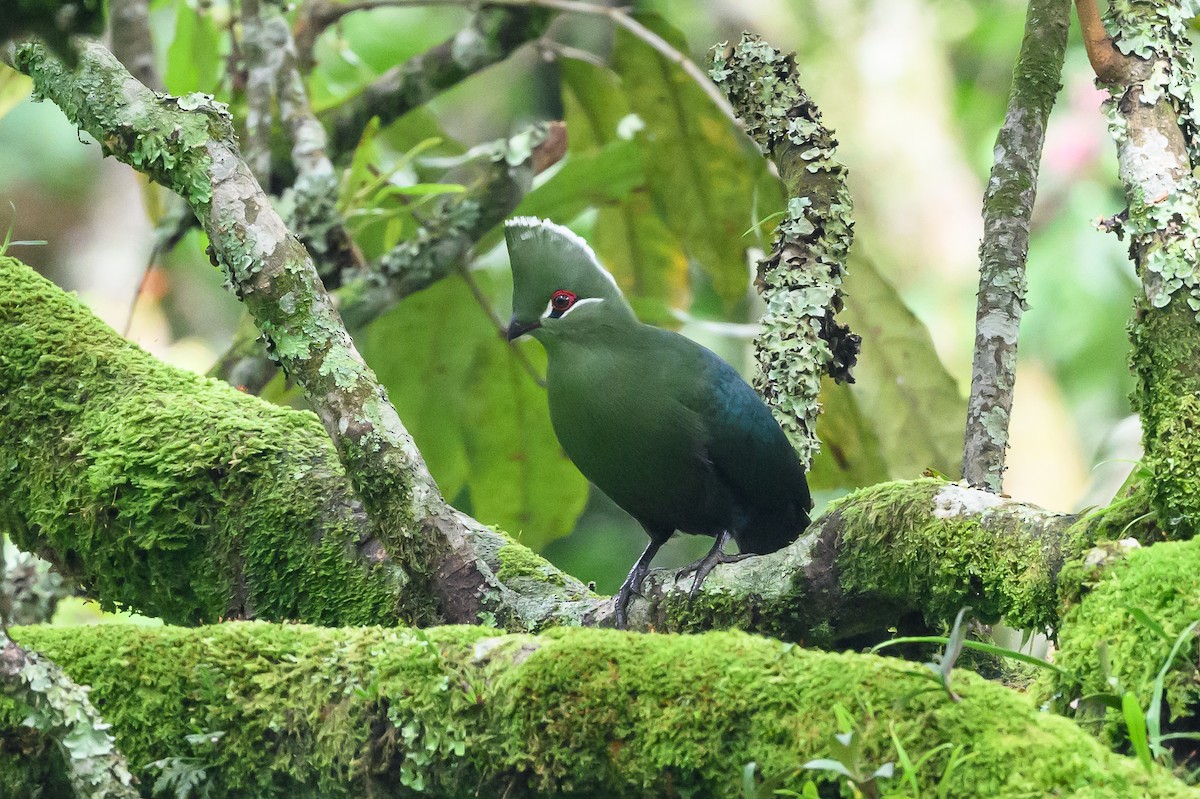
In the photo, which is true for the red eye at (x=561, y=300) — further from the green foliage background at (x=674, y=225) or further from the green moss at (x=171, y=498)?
the green moss at (x=171, y=498)

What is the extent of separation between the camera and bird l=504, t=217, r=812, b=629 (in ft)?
8.93

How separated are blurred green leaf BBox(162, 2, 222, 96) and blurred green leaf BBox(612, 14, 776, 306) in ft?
4.84

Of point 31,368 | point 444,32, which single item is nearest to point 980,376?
point 31,368

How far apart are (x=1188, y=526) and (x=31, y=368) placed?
2233 millimetres

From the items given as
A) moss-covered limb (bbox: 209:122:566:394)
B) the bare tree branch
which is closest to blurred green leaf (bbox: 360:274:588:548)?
moss-covered limb (bbox: 209:122:566:394)

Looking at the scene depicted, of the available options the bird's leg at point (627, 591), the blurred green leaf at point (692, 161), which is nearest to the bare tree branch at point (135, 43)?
the blurred green leaf at point (692, 161)

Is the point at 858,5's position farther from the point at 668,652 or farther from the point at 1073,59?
the point at 668,652

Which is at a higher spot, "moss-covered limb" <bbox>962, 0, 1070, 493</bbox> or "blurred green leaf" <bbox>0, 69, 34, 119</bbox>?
"blurred green leaf" <bbox>0, 69, 34, 119</bbox>

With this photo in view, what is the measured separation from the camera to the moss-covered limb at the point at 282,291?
2264 mm

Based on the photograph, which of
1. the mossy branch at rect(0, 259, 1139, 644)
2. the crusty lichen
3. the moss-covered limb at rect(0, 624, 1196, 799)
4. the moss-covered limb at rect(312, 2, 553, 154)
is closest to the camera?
the moss-covered limb at rect(0, 624, 1196, 799)

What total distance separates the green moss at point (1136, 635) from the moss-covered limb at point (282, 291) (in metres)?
1.14

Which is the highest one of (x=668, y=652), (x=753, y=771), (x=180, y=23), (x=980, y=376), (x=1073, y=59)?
(x=1073, y=59)

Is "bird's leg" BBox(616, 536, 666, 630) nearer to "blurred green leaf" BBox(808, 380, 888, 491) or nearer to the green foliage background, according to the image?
the green foliage background

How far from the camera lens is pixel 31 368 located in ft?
8.70
